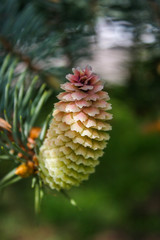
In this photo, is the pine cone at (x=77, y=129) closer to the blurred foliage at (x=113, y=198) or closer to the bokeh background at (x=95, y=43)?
the bokeh background at (x=95, y=43)

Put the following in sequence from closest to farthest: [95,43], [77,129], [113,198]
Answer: [77,129] < [95,43] < [113,198]

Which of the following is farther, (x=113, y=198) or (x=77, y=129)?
(x=113, y=198)

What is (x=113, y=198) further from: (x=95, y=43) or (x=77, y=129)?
(x=77, y=129)

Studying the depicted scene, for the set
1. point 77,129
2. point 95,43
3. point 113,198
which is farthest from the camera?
point 113,198

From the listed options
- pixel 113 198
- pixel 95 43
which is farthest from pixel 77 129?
pixel 113 198

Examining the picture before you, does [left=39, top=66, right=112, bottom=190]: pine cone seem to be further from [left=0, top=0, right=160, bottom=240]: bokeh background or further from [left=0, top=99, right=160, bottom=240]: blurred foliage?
[left=0, top=99, right=160, bottom=240]: blurred foliage

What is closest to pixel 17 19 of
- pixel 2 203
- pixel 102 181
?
pixel 102 181

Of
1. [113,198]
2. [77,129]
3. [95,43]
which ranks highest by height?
[95,43]

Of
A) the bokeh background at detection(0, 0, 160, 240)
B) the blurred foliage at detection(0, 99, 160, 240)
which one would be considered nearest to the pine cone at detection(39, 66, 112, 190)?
the bokeh background at detection(0, 0, 160, 240)

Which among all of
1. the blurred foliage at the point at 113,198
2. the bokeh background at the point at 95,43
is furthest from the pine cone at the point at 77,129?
the blurred foliage at the point at 113,198
